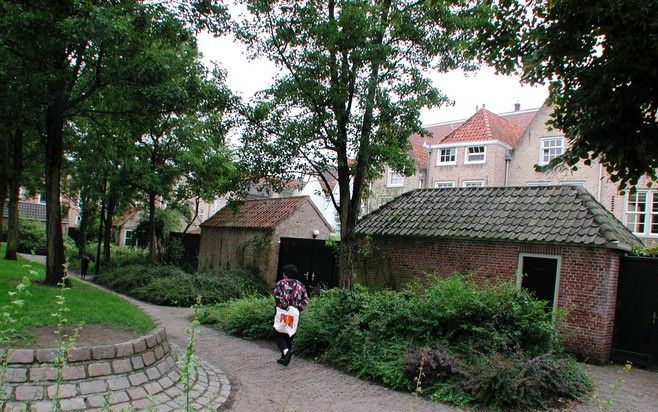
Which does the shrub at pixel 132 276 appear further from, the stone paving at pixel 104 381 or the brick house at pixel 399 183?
the brick house at pixel 399 183

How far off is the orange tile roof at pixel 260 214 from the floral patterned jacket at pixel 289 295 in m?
10.0

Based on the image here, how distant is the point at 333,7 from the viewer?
1135 centimetres

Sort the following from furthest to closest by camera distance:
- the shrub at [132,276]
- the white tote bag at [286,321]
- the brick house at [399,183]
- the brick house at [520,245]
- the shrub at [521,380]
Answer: the brick house at [399,183] → the shrub at [132,276] → the brick house at [520,245] → the white tote bag at [286,321] → the shrub at [521,380]

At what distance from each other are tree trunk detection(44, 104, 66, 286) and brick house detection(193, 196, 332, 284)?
7.99 metres

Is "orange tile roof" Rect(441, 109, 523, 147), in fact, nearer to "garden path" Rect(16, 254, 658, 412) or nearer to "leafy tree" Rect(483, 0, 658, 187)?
"garden path" Rect(16, 254, 658, 412)

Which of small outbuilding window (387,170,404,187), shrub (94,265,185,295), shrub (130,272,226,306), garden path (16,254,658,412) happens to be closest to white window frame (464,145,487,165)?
small outbuilding window (387,170,404,187)

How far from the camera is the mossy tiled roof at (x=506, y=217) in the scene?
10.8m

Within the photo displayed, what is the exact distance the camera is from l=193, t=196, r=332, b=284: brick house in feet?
61.1

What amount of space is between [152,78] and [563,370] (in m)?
8.86

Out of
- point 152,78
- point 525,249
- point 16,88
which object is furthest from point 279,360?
point 16,88

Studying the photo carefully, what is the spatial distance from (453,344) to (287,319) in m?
2.91

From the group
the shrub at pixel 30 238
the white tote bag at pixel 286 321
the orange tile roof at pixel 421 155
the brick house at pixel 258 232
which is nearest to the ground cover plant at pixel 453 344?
the white tote bag at pixel 286 321

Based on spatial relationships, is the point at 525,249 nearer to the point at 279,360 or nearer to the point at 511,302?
the point at 511,302

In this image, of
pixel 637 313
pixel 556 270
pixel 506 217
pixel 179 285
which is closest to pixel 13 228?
pixel 179 285
